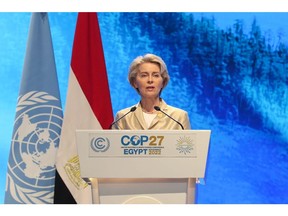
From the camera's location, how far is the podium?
249 centimetres

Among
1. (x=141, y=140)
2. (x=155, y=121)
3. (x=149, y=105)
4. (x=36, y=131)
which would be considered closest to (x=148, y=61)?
(x=149, y=105)

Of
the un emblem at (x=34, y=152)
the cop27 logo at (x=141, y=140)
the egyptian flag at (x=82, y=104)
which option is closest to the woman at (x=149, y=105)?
the cop27 logo at (x=141, y=140)

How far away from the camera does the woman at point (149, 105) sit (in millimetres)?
3150

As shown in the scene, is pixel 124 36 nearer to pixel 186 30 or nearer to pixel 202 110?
pixel 186 30

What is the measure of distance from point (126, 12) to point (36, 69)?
1.13 m

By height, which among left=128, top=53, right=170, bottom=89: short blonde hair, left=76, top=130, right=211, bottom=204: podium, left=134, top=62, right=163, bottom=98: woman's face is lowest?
left=76, top=130, right=211, bottom=204: podium

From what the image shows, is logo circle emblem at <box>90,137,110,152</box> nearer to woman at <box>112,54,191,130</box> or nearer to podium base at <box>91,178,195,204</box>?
podium base at <box>91,178,195,204</box>

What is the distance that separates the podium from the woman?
0.63 m

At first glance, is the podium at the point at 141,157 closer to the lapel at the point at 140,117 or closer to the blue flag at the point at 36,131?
the lapel at the point at 140,117

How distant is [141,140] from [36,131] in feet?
6.63

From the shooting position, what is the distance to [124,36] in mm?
5078

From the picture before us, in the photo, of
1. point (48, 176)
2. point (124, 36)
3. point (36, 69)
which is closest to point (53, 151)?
point (48, 176)

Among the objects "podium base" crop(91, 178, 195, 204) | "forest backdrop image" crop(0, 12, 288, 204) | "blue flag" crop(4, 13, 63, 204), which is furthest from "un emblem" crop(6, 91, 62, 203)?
"podium base" crop(91, 178, 195, 204)
